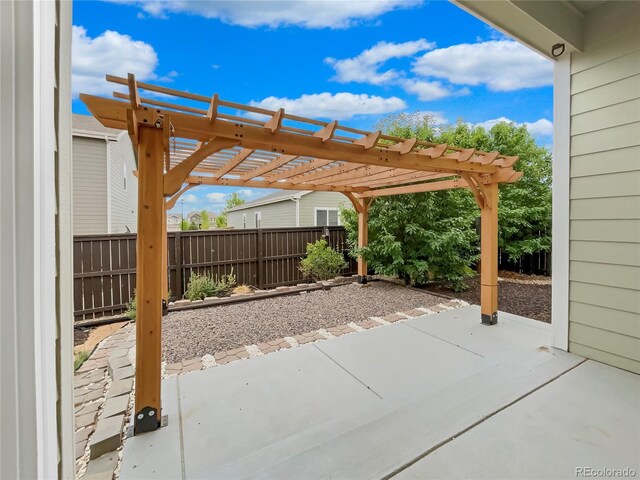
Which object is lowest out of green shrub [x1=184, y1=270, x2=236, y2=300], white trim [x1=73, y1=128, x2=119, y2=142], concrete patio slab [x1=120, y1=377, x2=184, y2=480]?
concrete patio slab [x1=120, y1=377, x2=184, y2=480]

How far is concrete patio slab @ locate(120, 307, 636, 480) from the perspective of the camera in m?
1.77

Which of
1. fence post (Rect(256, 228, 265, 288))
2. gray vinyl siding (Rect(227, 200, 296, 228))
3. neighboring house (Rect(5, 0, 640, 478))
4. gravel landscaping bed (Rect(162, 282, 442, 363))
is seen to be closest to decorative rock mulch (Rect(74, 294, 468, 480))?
gravel landscaping bed (Rect(162, 282, 442, 363))

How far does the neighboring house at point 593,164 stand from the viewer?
2.53 metres

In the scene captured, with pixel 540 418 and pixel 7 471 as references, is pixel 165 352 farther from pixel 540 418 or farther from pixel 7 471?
pixel 540 418

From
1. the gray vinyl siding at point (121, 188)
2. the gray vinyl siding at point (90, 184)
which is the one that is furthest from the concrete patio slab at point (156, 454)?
the gray vinyl siding at point (90, 184)

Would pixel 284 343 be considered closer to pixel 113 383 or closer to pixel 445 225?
pixel 113 383

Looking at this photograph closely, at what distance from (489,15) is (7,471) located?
352 cm

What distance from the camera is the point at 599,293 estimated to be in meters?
2.81

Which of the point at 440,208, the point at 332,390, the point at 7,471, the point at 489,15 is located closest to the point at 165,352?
the point at 332,390

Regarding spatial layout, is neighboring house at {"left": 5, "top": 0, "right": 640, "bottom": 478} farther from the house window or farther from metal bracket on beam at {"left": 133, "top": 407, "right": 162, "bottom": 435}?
the house window

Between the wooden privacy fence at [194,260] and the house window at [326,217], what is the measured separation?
4231 mm

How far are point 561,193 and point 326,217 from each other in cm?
959

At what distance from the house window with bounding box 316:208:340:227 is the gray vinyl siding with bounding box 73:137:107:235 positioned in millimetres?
7111

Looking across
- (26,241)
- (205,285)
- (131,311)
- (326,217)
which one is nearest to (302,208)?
(326,217)
